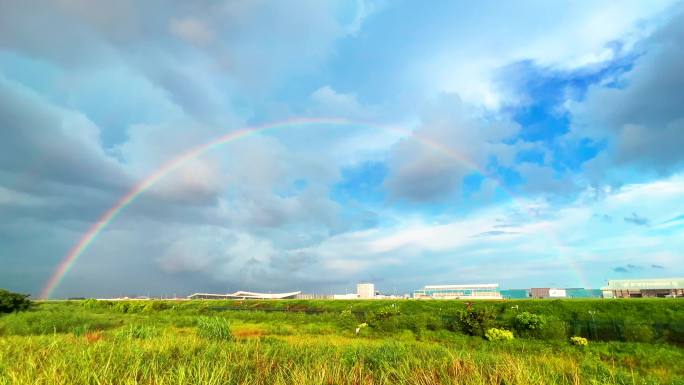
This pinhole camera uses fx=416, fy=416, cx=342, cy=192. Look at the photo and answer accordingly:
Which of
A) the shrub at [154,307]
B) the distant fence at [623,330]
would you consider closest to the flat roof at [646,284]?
the distant fence at [623,330]

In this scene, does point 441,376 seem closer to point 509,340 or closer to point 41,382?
point 41,382

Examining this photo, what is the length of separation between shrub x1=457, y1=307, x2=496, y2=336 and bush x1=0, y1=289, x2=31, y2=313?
146 feet

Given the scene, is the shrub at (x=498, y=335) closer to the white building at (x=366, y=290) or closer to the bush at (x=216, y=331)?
the bush at (x=216, y=331)

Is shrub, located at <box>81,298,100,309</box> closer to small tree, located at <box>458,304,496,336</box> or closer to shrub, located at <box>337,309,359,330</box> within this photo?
shrub, located at <box>337,309,359,330</box>

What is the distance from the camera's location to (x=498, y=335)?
28281mm

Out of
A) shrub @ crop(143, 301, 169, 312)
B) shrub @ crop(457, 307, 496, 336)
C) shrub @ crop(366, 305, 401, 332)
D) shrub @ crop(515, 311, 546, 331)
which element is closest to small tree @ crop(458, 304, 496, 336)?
shrub @ crop(457, 307, 496, 336)

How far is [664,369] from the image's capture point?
2000cm

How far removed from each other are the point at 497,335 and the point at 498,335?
2.5 inches

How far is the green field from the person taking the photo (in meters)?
7.50

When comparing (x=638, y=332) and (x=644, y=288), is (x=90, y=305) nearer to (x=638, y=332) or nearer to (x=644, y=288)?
(x=638, y=332)

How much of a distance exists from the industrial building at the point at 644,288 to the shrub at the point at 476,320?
64.9 metres

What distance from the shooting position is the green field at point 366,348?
295 inches

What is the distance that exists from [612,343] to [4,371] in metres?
31.2

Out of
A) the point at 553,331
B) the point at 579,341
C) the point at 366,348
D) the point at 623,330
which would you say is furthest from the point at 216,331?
the point at 623,330
